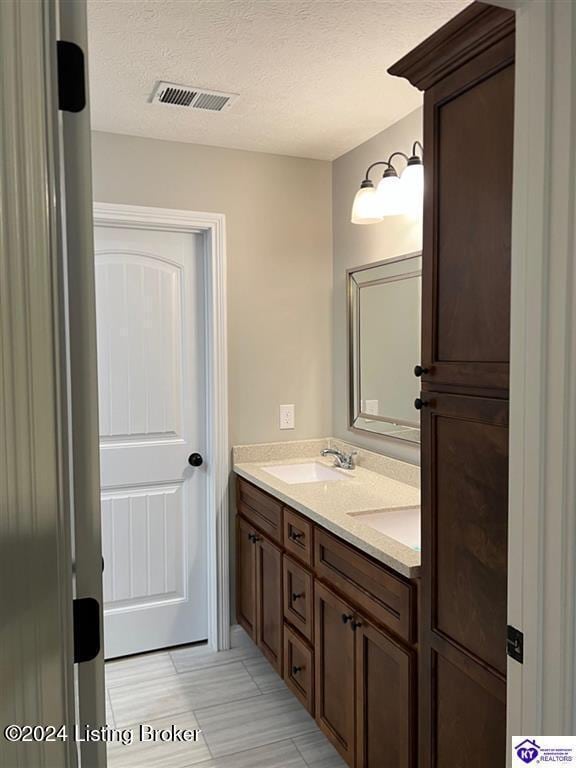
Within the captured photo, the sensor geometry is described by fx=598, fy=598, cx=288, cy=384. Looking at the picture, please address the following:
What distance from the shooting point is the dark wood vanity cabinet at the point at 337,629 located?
5.59 ft

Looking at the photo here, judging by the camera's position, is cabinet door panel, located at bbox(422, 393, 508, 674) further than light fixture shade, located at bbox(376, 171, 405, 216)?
No

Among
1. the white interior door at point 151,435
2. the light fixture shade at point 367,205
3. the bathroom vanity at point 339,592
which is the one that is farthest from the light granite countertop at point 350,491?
the light fixture shade at point 367,205

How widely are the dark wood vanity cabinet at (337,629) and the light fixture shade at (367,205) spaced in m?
1.27

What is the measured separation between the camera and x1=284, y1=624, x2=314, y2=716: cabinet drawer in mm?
2293

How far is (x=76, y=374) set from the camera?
2.70ft

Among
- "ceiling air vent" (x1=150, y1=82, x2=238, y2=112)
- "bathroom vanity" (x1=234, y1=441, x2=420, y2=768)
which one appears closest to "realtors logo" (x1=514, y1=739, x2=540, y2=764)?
"bathroom vanity" (x1=234, y1=441, x2=420, y2=768)

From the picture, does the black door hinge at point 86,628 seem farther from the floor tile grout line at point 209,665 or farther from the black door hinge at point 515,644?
the floor tile grout line at point 209,665

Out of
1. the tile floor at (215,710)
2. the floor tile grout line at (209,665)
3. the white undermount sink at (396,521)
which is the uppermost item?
the white undermount sink at (396,521)

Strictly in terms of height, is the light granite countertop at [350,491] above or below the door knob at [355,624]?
above

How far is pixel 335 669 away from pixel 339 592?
11.6 inches

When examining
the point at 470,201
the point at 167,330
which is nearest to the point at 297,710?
the point at 167,330

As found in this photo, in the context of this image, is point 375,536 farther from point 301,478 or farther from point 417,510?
point 301,478

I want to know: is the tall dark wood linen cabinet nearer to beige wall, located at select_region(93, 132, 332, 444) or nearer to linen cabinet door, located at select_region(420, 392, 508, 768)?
linen cabinet door, located at select_region(420, 392, 508, 768)

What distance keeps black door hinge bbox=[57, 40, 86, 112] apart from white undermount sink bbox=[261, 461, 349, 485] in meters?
2.25
